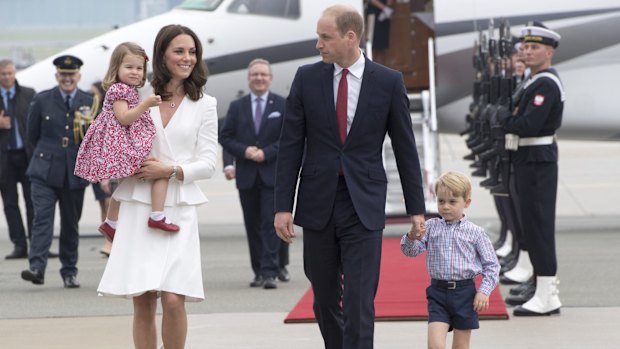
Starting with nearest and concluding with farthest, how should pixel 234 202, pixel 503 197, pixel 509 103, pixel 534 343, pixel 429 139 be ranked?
pixel 534 343
pixel 509 103
pixel 503 197
pixel 429 139
pixel 234 202

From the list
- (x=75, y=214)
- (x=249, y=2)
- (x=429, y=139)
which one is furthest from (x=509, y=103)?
A: (x=249, y=2)

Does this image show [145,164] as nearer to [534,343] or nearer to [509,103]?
[534,343]

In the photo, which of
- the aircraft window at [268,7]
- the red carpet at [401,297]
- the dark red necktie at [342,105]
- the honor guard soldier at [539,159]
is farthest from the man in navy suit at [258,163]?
the dark red necktie at [342,105]

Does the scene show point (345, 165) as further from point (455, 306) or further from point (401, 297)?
point (401, 297)

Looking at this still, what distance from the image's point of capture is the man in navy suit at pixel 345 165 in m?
5.83

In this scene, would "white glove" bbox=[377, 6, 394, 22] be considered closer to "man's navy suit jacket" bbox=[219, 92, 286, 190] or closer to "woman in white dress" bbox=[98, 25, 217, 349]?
"man's navy suit jacket" bbox=[219, 92, 286, 190]

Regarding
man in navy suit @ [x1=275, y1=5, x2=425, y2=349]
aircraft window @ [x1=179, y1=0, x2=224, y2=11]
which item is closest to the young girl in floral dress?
man in navy suit @ [x1=275, y1=5, x2=425, y2=349]

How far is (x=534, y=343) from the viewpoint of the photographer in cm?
741

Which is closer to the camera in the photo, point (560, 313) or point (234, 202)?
point (560, 313)

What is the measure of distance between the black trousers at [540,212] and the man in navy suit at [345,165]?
2.67 metres

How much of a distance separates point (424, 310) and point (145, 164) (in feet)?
9.86

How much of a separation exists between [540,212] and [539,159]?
1.08 ft

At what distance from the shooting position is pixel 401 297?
9.05m

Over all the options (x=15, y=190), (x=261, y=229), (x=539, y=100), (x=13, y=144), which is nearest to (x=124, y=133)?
(x=539, y=100)
